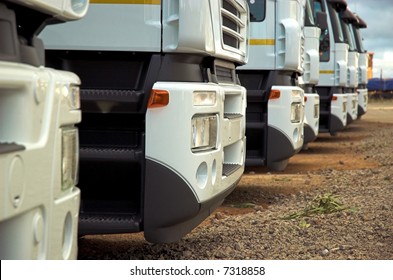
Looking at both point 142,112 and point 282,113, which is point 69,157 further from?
point 282,113

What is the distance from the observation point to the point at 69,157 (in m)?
2.77

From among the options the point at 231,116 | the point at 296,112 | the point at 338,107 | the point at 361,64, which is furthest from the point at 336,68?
the point at 231,116

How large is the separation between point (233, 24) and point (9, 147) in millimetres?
3462

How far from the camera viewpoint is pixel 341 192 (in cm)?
842

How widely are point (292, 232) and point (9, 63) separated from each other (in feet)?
13.2

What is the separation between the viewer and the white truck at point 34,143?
7.63 feet

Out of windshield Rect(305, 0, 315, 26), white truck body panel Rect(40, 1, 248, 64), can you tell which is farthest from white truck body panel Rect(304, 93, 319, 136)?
white truck body panel Rect(40, 1, 248, 64)

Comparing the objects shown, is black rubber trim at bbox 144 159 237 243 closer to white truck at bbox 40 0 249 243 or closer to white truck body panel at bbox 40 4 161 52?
white truck at bbox 40 0 249 243

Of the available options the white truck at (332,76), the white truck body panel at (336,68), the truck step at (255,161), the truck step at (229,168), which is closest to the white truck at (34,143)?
the truck step at (229,168)

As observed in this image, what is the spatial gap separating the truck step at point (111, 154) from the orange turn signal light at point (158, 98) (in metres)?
0.27

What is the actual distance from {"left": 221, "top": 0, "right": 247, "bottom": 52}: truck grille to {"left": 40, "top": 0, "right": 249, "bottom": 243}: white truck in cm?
52

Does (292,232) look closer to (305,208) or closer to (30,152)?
(305,208)

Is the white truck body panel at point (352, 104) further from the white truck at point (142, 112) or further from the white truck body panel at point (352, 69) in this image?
the white truck at point (142, 112)

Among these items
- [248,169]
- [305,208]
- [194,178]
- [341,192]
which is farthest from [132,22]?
[248,169]
